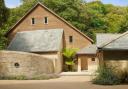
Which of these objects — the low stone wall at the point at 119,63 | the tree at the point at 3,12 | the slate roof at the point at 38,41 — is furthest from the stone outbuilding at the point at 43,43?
the low stone wall at the point at 119,63

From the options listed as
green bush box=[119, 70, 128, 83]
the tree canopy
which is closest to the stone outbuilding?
the tree canopy

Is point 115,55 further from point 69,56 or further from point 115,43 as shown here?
point 69,56

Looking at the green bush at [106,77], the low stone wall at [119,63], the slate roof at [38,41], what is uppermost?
the slate roof at [38,41]

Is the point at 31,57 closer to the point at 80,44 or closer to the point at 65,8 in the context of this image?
the point at 80,44

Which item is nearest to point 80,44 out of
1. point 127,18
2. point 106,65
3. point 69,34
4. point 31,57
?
point 69,34

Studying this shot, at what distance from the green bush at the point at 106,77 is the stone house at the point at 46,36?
17.4m

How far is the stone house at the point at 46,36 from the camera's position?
155 ft

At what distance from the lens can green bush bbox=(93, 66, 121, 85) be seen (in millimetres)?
27666

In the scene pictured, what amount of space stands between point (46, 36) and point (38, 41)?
1500 mm

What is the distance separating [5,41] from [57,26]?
791 cm

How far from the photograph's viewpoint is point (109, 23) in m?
74.7

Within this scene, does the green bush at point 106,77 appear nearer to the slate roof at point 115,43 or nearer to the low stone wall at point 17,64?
the slate roof at point 115,43

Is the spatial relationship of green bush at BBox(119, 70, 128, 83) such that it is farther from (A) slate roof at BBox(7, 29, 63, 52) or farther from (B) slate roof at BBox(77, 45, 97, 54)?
(B) slate roof at BBox(77, 45, 97, 54)

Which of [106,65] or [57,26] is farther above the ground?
[57,26]
